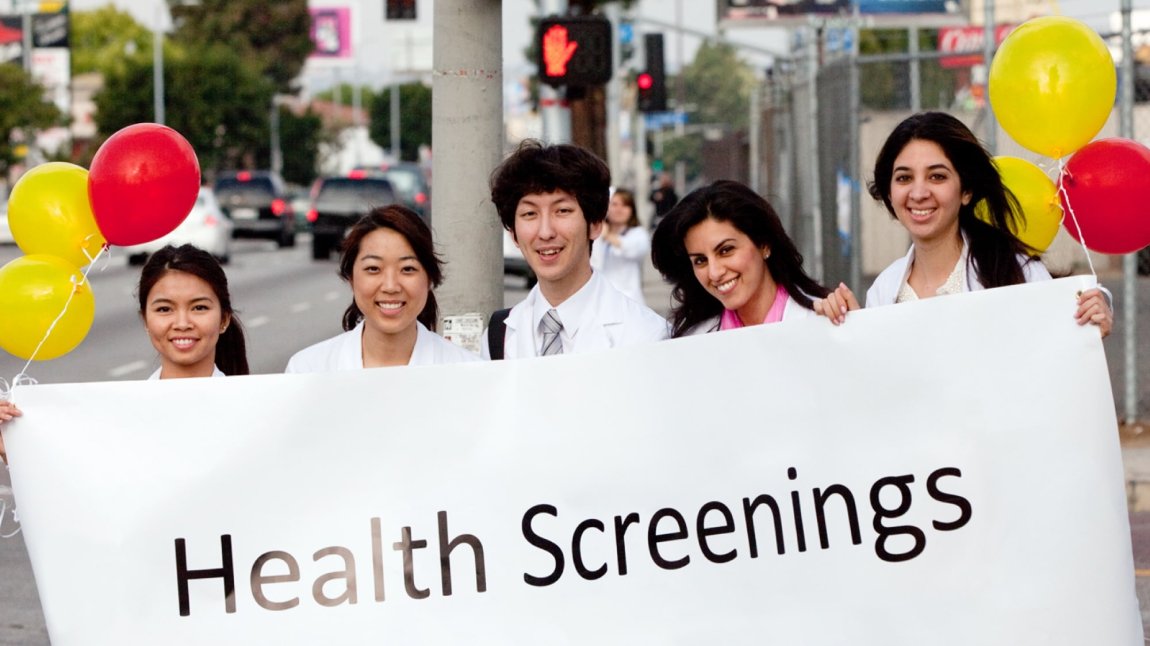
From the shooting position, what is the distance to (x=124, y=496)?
4227 millimetres

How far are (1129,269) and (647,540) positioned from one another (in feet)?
24.1

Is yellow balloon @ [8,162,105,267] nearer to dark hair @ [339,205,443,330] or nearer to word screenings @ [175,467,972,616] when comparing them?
dark hair @ [339,205,443,330]

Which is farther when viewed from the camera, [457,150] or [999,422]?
[457,150]

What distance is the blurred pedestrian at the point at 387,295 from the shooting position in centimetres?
442

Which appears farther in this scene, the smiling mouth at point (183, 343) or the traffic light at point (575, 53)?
the traffic light at point (575, 53)

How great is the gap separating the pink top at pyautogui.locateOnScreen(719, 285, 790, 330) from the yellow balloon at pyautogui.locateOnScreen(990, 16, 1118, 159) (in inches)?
35.7

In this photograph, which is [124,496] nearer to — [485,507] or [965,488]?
[485,507]

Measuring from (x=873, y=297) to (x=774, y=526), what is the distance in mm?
863

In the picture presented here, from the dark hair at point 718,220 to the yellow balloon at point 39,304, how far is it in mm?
1485

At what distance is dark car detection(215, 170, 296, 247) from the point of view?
41250 mm

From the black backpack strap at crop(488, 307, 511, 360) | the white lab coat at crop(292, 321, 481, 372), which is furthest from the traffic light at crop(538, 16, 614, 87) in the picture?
the white lab coat at crop(292, 321, 481, 372)

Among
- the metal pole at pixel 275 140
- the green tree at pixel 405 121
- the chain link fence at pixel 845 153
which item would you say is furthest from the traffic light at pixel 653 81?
the green tree at pixel 405 121

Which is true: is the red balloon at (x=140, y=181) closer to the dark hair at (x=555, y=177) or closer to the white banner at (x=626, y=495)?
the white banner at (x=626, y=495)

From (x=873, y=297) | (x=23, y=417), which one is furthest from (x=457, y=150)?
(x=23, y=417)
